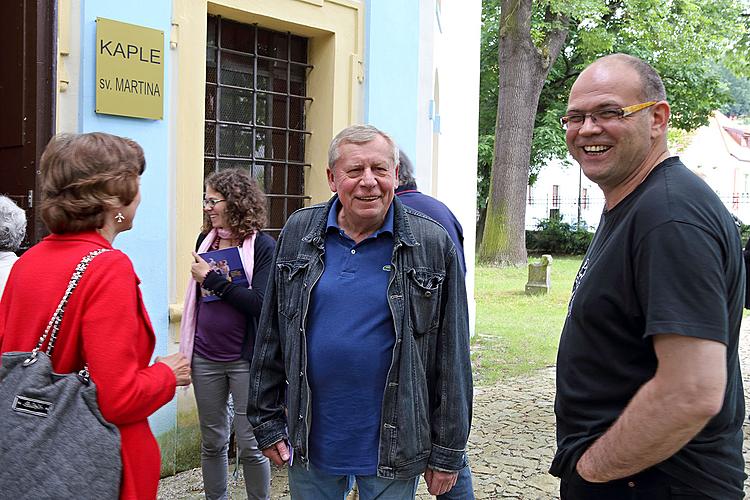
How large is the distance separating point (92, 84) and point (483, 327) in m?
8.92

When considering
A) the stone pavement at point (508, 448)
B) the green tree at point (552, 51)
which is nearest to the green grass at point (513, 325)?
the stone pavement at point (508, 448)

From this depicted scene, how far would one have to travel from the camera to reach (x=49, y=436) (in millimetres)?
2219

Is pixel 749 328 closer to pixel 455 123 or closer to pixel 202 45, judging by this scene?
pixel 455 123

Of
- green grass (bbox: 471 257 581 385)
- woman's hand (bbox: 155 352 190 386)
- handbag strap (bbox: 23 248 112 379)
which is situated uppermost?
handbag strap (bbox: 23 248 112 379)

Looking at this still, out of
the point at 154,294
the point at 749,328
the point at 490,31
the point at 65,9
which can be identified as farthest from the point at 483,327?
the point at 490,31

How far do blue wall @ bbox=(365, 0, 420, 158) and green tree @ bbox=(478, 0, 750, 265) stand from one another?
12512 millimetres

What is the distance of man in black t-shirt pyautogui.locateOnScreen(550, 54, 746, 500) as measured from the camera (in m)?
1.89

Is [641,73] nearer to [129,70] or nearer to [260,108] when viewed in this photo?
[129,70]

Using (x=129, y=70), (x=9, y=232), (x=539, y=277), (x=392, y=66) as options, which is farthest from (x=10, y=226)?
(x=539, y=277)

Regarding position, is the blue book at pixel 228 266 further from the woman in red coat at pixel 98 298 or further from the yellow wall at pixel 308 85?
the woman in red coat at pixel 98 298

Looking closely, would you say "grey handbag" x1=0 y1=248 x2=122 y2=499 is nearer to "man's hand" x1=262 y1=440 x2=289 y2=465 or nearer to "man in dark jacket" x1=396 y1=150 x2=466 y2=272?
"man's hand" x1=262 y1=440 x2=289 y2=465

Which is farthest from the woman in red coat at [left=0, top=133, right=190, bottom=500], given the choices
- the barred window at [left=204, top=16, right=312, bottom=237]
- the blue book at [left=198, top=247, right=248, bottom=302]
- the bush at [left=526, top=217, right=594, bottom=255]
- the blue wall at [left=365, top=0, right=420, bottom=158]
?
the bush at [left=526, top=217, right=594, bottom=255]

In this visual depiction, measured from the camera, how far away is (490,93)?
3025cm

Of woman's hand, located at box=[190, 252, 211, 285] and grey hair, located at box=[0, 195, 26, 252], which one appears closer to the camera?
grey hair, located at box=[0, 195, 26, 252]
